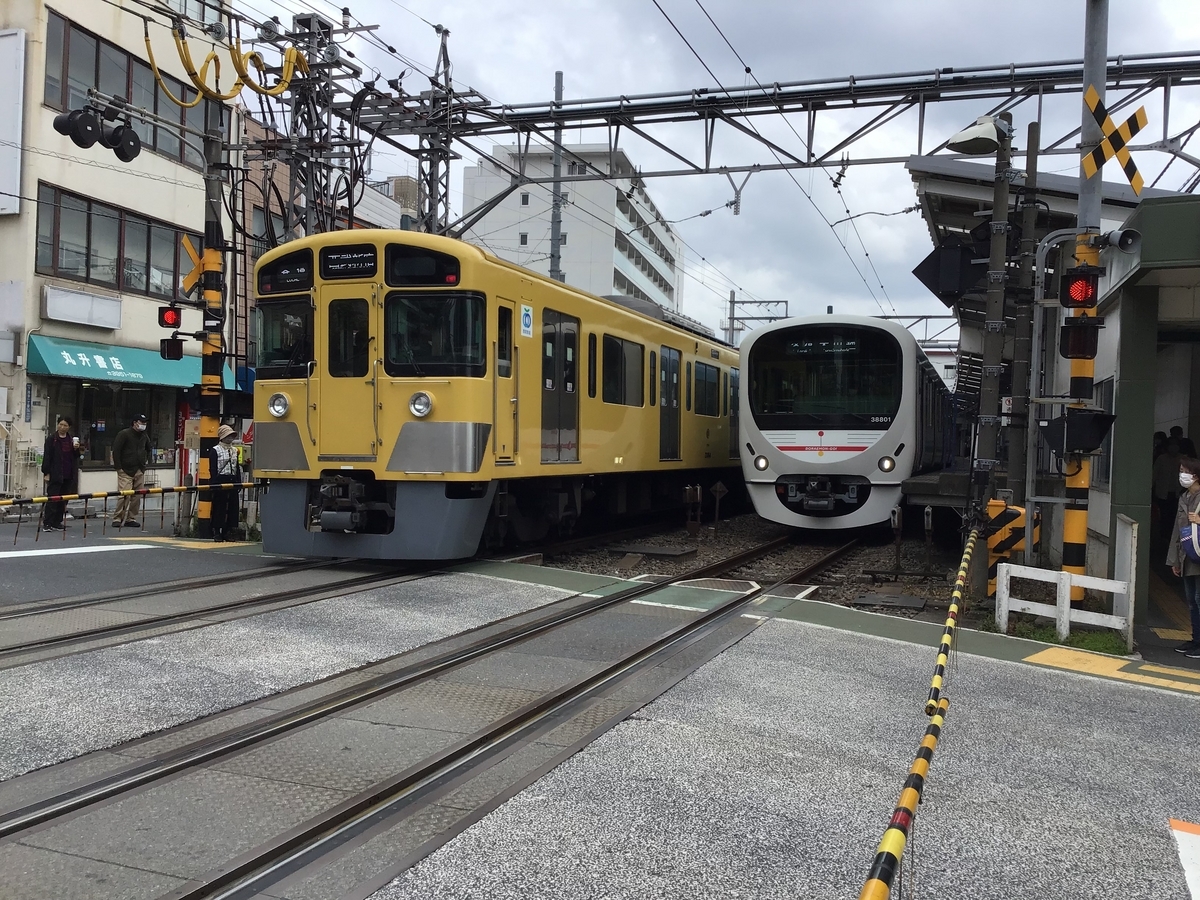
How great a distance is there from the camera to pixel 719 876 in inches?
146

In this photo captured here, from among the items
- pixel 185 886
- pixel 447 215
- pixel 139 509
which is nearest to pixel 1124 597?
pixel 185 886

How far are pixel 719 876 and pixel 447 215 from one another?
16696 mm

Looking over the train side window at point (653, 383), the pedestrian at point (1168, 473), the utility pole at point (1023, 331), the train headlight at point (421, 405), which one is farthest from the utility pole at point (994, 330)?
the train side window at point (653, 383)

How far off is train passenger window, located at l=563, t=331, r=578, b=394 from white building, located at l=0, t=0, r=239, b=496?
10.1 meters

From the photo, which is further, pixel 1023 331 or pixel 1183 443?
pixel 1183 443

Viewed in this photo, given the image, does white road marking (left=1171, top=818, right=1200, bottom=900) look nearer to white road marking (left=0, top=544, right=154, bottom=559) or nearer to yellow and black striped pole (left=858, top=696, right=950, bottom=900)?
yellow and black striped pole (left=858, top=696, right=950, bottom=900)

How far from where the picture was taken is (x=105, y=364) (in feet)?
72.6

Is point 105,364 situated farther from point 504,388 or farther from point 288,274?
point 504,388

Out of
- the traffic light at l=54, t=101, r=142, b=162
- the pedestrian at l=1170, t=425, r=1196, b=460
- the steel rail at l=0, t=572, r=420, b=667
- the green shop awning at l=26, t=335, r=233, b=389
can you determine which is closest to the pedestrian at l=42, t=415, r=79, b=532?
the green shop awning at l=26, t=335, r=233, b=389

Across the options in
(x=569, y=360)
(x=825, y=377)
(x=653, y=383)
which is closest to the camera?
(x=569, y=360)

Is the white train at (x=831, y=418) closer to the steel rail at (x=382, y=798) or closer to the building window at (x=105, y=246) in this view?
the steel rail at (x=382, y=798)

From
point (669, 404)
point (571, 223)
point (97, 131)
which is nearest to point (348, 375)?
point (97, 131)

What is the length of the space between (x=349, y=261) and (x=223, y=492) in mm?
4630

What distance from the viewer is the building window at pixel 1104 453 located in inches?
412
